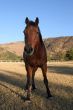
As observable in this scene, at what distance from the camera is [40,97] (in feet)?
39.8

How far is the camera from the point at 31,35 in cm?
1068

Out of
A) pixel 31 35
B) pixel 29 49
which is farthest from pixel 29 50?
pixel 31 35

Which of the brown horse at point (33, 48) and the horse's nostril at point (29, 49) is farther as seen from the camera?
the brown horse at point (33, 48)

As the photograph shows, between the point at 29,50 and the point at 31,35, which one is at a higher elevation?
the point at 31,35

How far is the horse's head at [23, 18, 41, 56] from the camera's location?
10469 mm

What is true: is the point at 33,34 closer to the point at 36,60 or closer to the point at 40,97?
the point at 36,60

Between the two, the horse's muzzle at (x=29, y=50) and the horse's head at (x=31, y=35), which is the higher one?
the horse's head at (x=31, y=35)

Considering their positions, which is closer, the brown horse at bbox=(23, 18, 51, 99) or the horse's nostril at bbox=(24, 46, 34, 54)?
the horse's nostril at bbox=(24, 46, 34, 54)

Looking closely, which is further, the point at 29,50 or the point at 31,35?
the point at 31,35

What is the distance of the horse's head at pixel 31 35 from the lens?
10469 millimetres

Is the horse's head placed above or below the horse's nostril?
above

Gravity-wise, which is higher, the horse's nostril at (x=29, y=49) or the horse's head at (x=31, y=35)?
the horse's head at (x=31, y=35)

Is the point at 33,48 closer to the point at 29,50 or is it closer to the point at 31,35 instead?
the point at 29,50

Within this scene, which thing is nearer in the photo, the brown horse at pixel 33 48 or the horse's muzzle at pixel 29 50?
the horse's muzzle at pixel 29 50
